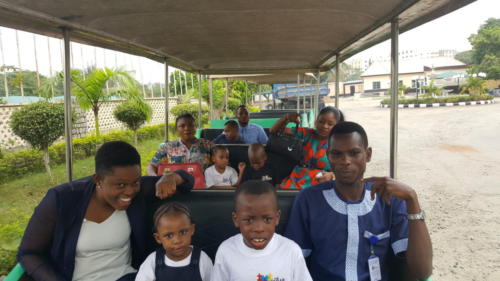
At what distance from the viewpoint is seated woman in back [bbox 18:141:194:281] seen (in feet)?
5.89

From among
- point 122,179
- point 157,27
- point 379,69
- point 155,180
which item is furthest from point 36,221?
point 379,69

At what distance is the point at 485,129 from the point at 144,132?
13354 millimetres

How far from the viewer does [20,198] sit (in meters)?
6.47

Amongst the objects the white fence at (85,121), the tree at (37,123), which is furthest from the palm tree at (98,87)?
the tree at (37,123)

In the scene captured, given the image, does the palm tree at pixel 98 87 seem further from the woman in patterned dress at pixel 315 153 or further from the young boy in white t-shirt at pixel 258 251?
the young boy in white t-shirt at pixel 258 251

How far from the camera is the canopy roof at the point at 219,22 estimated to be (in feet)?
7.30

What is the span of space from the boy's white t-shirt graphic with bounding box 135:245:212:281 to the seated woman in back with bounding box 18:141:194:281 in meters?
0.25

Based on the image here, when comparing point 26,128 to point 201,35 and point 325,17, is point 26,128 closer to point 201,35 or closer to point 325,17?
point 201,35

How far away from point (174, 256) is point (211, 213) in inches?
15.9

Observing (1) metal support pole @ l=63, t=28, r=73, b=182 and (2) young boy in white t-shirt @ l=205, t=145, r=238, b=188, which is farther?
(2) young boy in white t-shirt @ l=205, t=145, r=238, b=188

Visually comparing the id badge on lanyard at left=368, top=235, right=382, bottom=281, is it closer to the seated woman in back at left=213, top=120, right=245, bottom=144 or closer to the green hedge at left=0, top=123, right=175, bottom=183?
the seated woman in back at left=213, top=120, right=245, bottom=144

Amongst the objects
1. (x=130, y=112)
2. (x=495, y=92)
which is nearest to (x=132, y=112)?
(x=130, y=112)

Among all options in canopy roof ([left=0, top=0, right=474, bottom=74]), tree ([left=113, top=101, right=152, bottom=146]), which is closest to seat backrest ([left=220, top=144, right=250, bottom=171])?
canopy roof ([left=0, top=0, right=474, bottom=74])

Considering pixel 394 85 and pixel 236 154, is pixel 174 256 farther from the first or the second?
pixel 236 154
